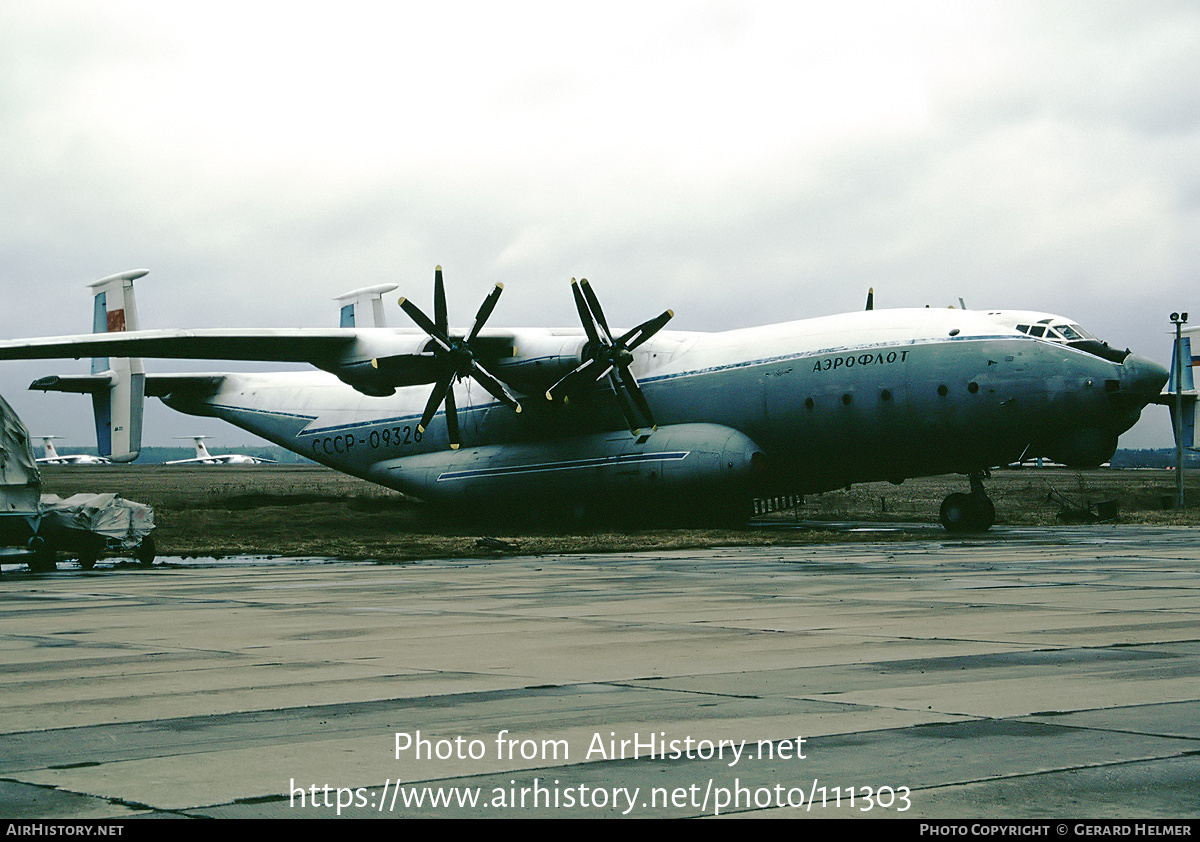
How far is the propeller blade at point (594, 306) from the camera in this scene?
32438 millimetres

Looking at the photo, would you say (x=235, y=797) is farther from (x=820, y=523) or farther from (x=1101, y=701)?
(x=820, y=523)

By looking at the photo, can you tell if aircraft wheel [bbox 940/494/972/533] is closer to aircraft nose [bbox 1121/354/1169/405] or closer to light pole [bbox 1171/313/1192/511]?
aircraft nose [bbox 1121/354/1169/405]

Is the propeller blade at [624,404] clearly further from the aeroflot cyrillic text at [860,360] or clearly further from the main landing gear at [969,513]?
the main landing gear at [969,513]

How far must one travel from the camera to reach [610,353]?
1266 inches

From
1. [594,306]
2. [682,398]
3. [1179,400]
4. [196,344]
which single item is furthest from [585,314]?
[1179,400]

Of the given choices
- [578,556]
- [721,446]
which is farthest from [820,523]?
[578,556]

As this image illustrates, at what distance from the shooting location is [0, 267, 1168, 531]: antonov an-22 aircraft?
28.4m

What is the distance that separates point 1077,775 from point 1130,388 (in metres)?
24.8

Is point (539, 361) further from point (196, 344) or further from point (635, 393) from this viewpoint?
point (196, 344)

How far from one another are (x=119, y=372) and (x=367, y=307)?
9756 millimetres

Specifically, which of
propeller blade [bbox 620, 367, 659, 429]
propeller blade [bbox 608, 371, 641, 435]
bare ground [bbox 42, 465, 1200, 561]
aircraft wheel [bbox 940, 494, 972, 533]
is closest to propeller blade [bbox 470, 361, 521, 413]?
propeller blade [bbox 608, 371, 641, 435]

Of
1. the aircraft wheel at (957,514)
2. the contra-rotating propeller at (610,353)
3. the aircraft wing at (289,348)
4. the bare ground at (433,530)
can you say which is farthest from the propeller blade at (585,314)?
the aircraft wheel at (957,514)

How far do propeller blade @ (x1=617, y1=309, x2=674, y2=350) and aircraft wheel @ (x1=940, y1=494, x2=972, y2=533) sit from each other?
336 inches

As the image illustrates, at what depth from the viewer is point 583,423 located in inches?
1361
